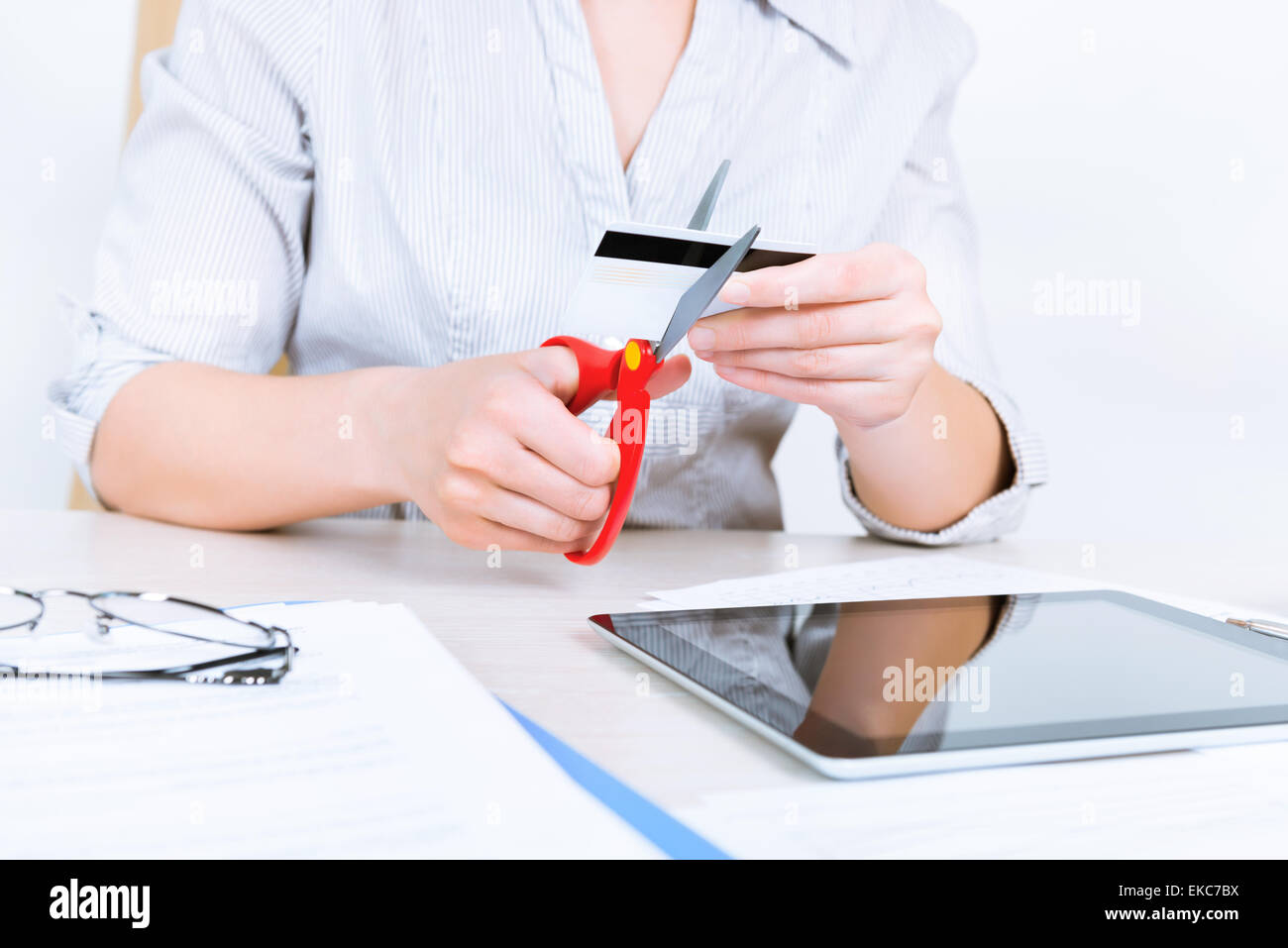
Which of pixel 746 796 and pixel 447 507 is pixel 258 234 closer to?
pixel 447 507

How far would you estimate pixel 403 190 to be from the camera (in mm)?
800

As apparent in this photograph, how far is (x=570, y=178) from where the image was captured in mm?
812

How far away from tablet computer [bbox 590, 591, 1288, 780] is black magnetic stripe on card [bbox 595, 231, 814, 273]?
0.54 ft

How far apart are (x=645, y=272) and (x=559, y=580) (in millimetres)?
220

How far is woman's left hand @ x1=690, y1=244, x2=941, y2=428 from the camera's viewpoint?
1.69ft

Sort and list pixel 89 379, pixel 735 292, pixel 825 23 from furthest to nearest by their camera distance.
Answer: pixel 825 23 < pixel 89 379 < pixel 735 292

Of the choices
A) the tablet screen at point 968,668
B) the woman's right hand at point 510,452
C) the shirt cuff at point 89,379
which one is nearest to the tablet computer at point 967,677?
the tablet screen at point 968,668

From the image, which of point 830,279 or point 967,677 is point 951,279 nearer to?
point 830,279

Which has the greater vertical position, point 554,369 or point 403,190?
point 403,190

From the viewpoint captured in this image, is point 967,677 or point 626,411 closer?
point 967,677

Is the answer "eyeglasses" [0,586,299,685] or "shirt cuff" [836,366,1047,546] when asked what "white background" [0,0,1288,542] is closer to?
"shirt cuff" [836,366,1047,546]

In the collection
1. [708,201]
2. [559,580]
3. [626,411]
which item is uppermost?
[708,201]

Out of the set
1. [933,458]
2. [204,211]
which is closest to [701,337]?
[933,458]
